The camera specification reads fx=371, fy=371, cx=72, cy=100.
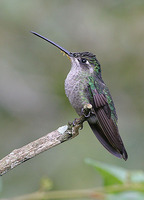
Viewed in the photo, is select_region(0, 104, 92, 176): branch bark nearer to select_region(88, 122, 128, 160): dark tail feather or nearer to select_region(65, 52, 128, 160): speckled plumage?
select_region(65, 52, 128, 160): speckled plumage

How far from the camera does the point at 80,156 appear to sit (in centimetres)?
601

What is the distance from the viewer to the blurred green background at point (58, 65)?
21.0 feet

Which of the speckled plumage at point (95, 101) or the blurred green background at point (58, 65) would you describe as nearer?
the speckled plumage at point (95, 101)

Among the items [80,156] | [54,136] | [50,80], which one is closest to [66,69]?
[50,80]

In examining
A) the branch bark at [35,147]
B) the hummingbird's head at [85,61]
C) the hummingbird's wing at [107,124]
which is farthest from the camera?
the hummingbird's head at [85,61]

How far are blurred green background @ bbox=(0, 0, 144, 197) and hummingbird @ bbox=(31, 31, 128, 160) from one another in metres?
2.68

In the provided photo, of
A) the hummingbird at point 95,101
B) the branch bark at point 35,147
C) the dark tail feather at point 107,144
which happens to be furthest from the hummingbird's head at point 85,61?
the branch bark at point 35,147

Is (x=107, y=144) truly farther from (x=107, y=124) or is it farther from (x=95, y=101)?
(x=95, y=101)

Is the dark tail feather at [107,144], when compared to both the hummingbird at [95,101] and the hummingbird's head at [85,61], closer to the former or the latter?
the hummingbird at [95,101]

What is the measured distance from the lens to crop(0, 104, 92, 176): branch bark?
2.13 meters

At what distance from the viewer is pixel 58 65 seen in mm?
6926

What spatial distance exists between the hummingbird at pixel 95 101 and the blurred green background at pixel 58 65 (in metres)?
2.68

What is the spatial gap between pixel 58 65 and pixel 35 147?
4.79 m

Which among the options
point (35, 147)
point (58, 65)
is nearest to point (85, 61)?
point (35, 147)
